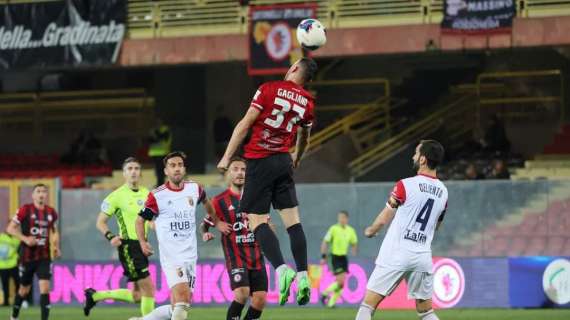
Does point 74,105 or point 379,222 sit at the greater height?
point 74,105

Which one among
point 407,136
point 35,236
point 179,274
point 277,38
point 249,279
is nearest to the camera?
point 179,274

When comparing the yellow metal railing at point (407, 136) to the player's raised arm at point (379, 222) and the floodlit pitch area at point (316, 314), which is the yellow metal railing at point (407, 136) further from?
the player's raised arm at point (379, 222)

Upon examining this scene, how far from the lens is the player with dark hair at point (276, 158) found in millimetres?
11703

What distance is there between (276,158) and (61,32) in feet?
69.2

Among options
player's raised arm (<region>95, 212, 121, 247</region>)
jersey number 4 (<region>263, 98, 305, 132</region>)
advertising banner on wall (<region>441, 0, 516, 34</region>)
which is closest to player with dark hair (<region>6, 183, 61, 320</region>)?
player's raised arm (<region>95, 212, 121, 247</region>)

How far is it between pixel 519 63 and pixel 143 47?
983 centimetres

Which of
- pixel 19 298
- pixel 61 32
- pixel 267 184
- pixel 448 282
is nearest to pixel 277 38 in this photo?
pixel 61 32

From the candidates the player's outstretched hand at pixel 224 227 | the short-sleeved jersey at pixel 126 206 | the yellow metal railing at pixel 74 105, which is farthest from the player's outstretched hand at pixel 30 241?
the yellow metal railing at pixel 74 105

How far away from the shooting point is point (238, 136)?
1155 centimetres

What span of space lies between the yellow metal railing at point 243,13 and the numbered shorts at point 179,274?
16.1 metres

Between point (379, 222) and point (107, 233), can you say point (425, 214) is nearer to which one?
point (379, 222)

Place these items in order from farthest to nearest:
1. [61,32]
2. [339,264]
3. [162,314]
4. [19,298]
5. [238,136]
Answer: [61,32] → [339,264] → [19,298] → [162,314] → [238,136]

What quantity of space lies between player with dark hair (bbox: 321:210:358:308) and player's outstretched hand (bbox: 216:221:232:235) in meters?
11.1

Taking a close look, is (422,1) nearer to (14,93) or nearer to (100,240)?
(100,240)
